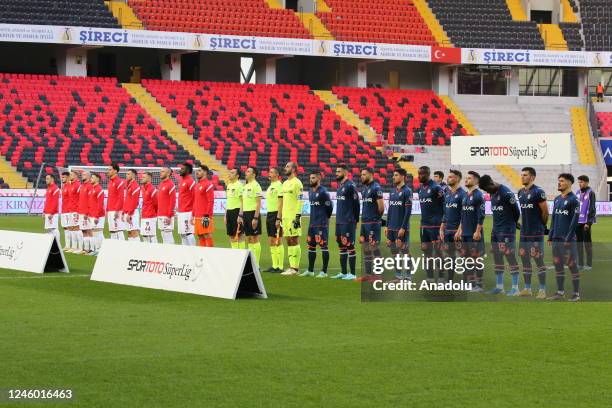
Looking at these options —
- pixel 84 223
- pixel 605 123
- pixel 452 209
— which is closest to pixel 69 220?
pixel 84 223

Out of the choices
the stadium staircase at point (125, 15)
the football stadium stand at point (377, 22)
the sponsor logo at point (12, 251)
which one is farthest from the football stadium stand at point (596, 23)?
the sponsor logo at point (12, 251)

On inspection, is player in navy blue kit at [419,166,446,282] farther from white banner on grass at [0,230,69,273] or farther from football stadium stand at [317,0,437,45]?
football stadium stand at [317,0,437,45]

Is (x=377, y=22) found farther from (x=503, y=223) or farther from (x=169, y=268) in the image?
(x=169, y=268)

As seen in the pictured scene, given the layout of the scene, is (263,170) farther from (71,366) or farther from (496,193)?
(71,366)

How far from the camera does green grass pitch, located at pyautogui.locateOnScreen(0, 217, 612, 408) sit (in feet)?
32.0

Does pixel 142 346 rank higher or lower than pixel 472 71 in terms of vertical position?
lower

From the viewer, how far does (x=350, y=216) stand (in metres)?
20.6

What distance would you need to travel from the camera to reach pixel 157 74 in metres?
57.3

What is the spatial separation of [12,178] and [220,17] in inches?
616

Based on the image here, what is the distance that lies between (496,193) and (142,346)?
7.28 m

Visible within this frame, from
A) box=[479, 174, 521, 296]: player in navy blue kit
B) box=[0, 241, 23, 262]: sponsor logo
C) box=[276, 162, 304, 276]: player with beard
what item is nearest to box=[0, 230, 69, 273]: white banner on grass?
box=[0, 241, 23, 262]: sponsor logo

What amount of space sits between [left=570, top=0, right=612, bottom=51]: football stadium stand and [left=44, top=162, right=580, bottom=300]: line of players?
132 ft

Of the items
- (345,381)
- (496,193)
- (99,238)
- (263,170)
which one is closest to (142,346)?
(345,381)

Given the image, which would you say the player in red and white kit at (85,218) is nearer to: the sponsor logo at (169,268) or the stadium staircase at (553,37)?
the sponsor logo at (169,268)
